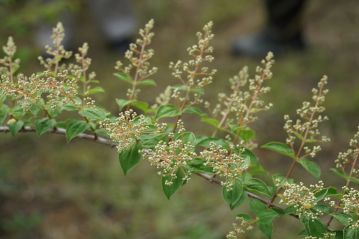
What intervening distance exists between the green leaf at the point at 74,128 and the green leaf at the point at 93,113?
0.05m

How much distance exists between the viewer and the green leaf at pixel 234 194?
1.12 metres

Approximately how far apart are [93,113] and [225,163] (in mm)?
315

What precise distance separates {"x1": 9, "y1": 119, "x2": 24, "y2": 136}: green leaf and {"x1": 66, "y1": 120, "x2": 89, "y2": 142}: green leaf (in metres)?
0.11

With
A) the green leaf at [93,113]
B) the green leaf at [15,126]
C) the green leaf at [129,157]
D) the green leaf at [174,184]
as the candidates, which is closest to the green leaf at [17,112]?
the green leaf at [15,126]

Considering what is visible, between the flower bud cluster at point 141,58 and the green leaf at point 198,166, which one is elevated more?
the flower bud cluster at point 141,58

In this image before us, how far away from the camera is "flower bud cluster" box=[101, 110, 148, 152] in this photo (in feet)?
3.62

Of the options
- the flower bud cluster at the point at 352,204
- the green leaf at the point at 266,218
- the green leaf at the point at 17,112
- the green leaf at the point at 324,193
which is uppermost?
the green leaf at the point at 17,112

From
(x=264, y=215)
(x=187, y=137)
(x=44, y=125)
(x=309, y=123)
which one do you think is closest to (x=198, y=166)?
(x=187, y=137)

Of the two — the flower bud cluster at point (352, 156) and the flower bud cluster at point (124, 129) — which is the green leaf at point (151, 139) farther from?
the flower bud cluster at point (352, 156)

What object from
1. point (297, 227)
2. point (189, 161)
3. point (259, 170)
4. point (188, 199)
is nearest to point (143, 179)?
point (188, 199)

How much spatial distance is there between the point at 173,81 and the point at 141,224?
133cm

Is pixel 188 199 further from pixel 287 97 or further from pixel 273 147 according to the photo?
pixel 273 147

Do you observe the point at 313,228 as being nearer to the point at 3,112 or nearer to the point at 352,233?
the point at 352,233

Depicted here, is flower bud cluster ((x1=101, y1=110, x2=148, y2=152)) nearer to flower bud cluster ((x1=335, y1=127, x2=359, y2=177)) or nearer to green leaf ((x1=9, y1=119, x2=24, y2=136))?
green leaf ((x1=9, y1=119, x2=24, y2=136))
